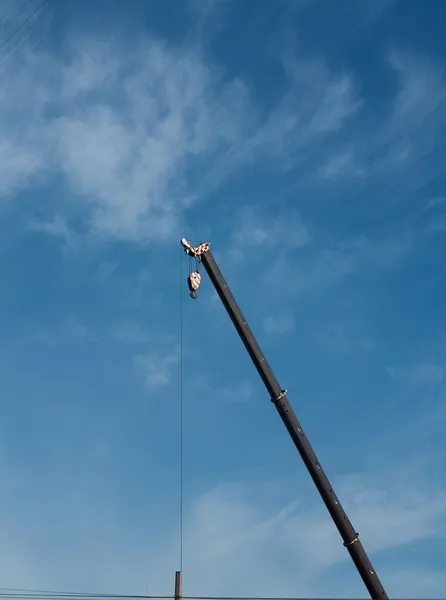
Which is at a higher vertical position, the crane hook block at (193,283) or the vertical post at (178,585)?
the crane hook block at (193,283)

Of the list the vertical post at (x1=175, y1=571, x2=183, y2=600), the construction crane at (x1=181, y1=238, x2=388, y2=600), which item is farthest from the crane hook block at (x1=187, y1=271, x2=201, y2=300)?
the vertical post at (x1=175, y1=571, x2=183, y2=600)

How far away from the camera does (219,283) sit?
3881 cm

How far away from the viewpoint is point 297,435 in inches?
1382

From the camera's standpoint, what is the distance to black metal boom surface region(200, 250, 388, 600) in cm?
3225

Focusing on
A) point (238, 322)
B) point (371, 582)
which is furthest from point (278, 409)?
point (371, 582)

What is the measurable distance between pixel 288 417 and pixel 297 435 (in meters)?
0.94

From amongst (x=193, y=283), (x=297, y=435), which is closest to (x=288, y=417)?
(x=297, y=435)

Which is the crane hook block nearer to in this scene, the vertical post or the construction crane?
the construction crane

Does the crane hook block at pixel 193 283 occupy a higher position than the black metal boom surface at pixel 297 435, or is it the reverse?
the crane hook block at pixel 193 283

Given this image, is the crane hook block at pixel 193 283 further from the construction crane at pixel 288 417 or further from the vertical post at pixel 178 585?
the vertical post at pixel 178 585

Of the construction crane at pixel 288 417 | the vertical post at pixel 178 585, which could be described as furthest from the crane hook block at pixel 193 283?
the vertical post at pixel 178 585

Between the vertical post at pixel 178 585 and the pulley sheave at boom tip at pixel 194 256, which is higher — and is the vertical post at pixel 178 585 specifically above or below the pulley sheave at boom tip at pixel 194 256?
below

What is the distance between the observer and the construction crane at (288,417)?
3231 cm

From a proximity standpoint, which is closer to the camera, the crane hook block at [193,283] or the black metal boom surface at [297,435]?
the black metal boom surface at [297,435]
